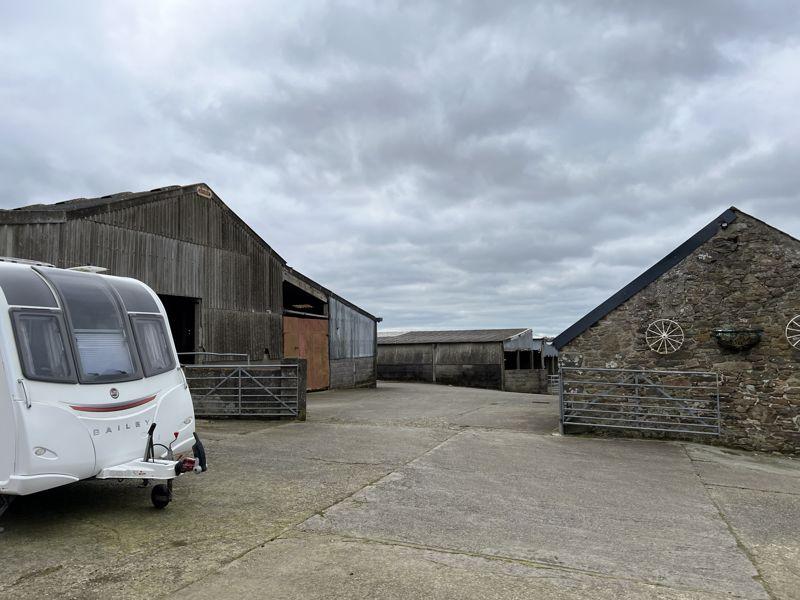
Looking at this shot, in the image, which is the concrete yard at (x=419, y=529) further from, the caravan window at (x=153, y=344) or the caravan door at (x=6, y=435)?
the caravan window at (x=153, y=344)

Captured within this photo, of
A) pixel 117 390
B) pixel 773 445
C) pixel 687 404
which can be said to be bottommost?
pixel 773 445

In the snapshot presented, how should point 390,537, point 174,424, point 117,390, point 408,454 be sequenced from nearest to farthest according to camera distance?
point 390,537
point 117,390
point 174,424
point 408,454

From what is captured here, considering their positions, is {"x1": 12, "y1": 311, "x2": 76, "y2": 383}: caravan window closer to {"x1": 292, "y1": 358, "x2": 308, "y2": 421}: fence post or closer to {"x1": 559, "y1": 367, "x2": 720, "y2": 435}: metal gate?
{"x1": 292, "y1": 358, "x2": 308, "y2": 421}: fence post

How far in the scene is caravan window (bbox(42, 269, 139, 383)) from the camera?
5484mm

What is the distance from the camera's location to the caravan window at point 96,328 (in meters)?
5.48

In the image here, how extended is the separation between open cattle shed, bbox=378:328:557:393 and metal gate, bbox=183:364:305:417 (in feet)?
66.0

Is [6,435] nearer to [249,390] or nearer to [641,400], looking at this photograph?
[249,390]

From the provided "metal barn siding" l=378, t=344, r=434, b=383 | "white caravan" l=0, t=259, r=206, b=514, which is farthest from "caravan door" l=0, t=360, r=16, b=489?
"metal barn siding" l=378, t=344, r=434, b=383

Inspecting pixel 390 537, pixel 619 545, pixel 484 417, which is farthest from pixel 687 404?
pixel 390 537

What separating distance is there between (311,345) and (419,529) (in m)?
16.2

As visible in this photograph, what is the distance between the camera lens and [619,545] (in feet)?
16.6

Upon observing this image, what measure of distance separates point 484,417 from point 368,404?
4.19 metres

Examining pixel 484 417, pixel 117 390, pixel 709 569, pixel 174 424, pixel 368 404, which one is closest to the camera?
pixel 709 569

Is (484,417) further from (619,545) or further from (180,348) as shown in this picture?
(180,348)
